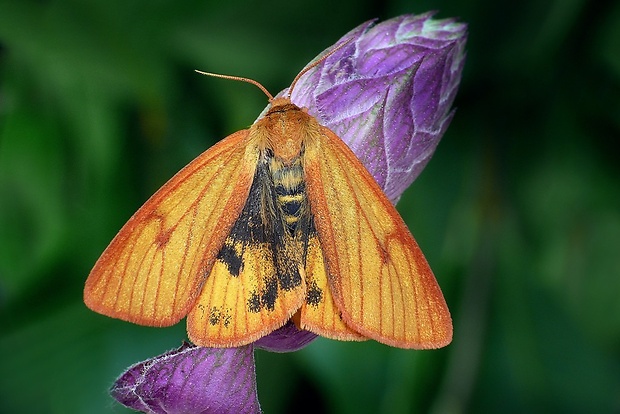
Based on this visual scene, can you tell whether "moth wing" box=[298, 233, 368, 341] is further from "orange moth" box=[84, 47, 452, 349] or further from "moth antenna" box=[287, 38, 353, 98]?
"moth antenna" box=[287, 38, 353, 98]

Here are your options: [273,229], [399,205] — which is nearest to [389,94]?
[273,229]

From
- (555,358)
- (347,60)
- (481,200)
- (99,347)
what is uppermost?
(347,60)

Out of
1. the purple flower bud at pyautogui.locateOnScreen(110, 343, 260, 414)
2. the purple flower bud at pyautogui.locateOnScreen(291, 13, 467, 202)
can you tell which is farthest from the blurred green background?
the purple flower bud at pyautogui.locateOnScreen(110, 343, 260, 414)

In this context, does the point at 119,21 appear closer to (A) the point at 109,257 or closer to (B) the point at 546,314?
(A) the point at 109,257

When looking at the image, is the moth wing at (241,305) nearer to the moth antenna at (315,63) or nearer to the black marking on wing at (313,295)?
the black marking on wing at (313,295)

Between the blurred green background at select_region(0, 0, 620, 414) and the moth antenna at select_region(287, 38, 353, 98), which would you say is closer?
the moth antenna at select_region(287, 38, 353, 98)

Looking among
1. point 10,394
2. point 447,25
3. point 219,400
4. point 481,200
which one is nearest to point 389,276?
point 219,400

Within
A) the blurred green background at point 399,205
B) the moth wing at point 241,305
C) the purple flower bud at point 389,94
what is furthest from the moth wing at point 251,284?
the blurred green background at point 399,205
